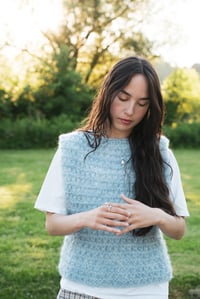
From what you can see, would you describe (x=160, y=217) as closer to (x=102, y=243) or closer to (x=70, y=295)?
(x=102, y=243)

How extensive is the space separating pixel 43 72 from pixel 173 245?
475 inches

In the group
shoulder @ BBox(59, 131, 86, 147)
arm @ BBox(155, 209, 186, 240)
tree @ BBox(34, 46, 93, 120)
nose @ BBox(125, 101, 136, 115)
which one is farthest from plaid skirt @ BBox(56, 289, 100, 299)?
tree @ BBox(34, 46, 93, 120)

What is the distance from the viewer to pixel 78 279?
1.64 metres

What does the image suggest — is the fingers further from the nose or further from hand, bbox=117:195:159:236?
the nose

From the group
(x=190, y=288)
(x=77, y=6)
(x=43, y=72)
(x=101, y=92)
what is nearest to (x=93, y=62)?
(x=77, y=6)

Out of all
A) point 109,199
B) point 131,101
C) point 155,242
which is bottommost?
point 155,242

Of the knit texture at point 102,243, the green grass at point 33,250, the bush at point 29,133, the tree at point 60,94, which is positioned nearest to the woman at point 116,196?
the knit texture at point 102,243

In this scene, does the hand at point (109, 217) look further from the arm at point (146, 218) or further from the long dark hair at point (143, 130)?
the long dark hair at point (143, 130)

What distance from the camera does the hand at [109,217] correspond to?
4.92 feet

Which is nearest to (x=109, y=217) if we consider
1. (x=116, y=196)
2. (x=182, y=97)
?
(x=116, y=196)

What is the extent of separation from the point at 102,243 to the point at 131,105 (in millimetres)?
422

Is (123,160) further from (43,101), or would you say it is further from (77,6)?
(77,6)

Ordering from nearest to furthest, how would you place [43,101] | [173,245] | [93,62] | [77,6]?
1. [173,245]
2. [43,101]
3. [77,6]
4. [93,62]

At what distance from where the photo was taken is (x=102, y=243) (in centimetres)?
164
